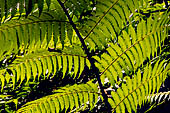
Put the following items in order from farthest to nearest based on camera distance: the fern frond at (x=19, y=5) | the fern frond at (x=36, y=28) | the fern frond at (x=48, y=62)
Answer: the fern frond at (x=48, y=62) < the fern frond at (x=36, y=28) < the fern frond at (x=19, y=5)

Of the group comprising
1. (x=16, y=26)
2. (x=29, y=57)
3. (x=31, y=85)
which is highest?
(x=16, y=26)

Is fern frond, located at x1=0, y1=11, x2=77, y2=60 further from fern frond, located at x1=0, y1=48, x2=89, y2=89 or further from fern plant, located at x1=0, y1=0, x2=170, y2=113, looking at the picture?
fern frond, located at x1=0, y1=48, x2=89, y2=89

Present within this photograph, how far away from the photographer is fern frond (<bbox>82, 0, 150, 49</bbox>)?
99 centimetres

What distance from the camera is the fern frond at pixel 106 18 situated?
99cm

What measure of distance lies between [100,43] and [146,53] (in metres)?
0.21

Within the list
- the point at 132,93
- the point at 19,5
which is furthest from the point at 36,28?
the point at 132,93

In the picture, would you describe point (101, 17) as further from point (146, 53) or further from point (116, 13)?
point (146, 53)

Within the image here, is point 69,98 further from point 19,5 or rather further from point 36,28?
point 19,5

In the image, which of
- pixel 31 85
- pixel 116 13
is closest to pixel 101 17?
pixel 116 13

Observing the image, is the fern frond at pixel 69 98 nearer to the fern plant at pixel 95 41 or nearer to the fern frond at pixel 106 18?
the fern plant at pixel 95 41

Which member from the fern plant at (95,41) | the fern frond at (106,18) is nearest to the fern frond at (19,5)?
the fern plant at (95,41)

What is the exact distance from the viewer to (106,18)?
1013 millimetres

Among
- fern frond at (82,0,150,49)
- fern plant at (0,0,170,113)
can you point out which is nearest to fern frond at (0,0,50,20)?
fern plant at (0,0,170,113)

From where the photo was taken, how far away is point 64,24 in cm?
96
